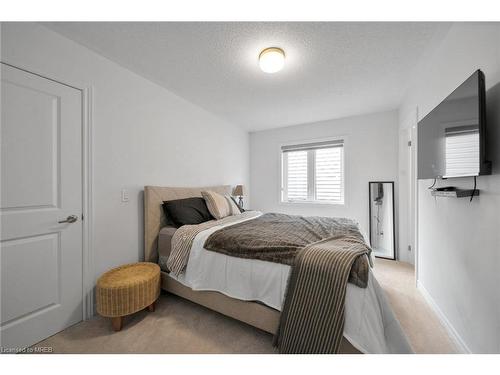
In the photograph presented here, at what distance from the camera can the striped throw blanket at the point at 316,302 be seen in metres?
1.08

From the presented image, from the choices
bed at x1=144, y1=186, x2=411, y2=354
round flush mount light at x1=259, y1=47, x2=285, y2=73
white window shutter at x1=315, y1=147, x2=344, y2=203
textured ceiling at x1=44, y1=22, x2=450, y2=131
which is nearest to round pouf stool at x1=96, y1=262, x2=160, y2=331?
bed at x1=144, y1=186, x2=411, y2=354

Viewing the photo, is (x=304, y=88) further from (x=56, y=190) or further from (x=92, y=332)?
(x=92, y=332)

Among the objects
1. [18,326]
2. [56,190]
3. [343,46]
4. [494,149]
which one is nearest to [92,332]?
[18,326]

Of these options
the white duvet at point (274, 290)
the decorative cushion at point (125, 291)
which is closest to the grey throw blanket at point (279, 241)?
the white duvet at point (274, 290)

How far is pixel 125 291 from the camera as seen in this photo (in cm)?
147

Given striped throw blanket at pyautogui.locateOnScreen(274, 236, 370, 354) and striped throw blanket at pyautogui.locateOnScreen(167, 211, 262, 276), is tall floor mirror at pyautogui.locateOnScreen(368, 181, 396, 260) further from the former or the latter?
striped throw blanket at pyautogui.locateOnScreen(167, 211, 262, 276)

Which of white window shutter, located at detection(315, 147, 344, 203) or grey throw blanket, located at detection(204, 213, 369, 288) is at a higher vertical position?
white window shutter, located at detection(315, 147, 344, 203)

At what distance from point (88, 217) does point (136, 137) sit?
94 cm

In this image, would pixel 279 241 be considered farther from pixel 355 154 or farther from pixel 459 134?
pixel 355 154

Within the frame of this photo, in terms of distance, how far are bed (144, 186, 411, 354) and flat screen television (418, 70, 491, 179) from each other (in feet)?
3.08

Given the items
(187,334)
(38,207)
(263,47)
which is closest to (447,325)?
(187,334)

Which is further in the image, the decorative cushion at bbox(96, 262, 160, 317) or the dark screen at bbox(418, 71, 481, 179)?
the decorative cushion at bbox(96, 262, 160, 317)

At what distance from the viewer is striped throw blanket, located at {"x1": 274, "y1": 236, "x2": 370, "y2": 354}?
3.56ft

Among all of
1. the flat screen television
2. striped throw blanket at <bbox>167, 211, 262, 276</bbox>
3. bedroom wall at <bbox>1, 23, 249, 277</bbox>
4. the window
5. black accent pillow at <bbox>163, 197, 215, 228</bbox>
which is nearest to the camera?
the flat screen television
